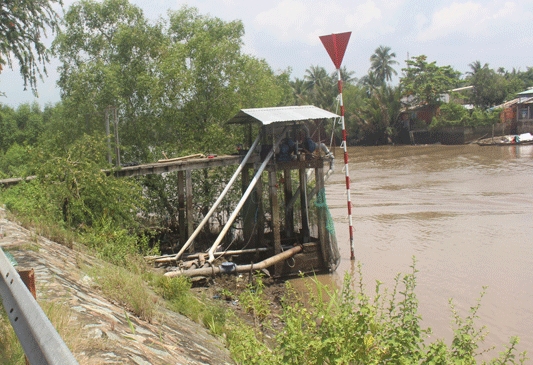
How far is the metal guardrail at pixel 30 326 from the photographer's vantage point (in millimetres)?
1620

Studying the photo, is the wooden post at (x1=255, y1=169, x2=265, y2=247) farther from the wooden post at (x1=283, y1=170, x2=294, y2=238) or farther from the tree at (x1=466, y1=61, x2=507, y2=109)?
the tree at (x1=466, y1=61, x2=507, y2=109)

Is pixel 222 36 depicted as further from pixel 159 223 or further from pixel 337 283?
pixel 337 283

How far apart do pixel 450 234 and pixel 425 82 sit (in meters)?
35.6

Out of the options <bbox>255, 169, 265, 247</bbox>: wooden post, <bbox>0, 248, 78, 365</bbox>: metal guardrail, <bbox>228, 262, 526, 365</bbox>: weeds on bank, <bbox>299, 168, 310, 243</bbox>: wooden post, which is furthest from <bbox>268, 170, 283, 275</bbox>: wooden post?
<bbox>0, 248, 78, 365</bbox>: metal guardrail

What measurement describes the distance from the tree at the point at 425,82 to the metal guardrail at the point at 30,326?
49.7 m

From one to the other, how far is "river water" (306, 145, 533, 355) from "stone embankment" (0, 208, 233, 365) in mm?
3490

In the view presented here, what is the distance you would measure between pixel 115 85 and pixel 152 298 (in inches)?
499

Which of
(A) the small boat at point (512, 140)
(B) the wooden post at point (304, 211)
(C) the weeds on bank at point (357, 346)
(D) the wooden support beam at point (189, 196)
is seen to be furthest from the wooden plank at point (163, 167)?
(A) the small boat at point (512, 140)

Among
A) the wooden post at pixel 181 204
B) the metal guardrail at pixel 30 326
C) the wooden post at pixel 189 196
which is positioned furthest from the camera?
the wooden post at pixel 181 204

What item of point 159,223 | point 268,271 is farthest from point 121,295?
point 159,223

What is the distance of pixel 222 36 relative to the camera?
18844 millimetres

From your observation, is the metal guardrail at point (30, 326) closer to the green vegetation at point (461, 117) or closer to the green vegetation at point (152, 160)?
the green vegetation at point (152, 160)

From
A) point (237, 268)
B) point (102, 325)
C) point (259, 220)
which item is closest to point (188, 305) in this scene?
point (102, 325)

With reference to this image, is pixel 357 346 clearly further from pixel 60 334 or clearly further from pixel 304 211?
pixel 304 211
